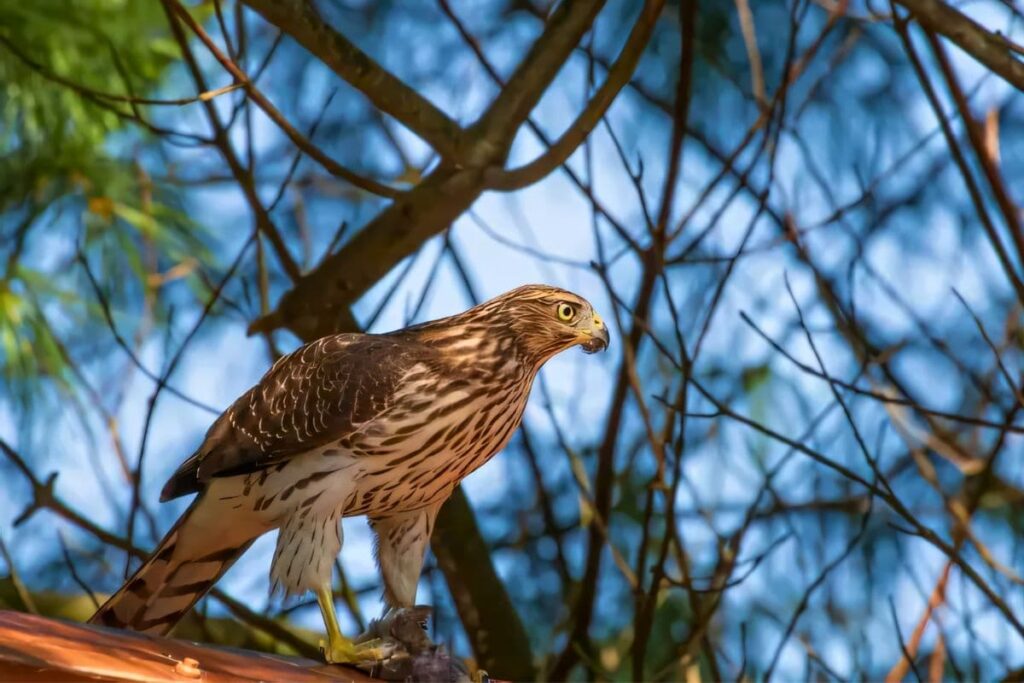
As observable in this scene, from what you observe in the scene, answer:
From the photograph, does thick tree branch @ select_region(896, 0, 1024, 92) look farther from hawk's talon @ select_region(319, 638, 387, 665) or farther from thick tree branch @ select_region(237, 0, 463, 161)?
hawk's talon @ select_region(319, 638, 387, 665)

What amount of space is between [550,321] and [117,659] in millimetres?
1409

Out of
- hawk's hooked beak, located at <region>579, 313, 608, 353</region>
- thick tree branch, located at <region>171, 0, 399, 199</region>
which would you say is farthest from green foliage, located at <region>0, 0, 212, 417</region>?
hawk's hooked beak, located at <region>579, 313, 608, 353</region>

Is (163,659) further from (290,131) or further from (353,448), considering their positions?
(290,131)

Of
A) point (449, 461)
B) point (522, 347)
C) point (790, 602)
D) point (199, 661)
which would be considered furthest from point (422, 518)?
point (790, 602)

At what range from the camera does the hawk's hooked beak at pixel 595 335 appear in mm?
3570

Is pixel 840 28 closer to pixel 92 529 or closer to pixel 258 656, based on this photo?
pixel 92 529

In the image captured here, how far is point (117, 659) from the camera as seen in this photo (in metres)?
2.62

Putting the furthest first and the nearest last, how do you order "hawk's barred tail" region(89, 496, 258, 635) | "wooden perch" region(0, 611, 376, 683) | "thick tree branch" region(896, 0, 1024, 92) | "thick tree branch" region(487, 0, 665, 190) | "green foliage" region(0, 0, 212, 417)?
"green foliage" region(0, 0, 212, 417) → "thick tree branch" region(487, 0, 665, 190) → "hawk's barred tail" region(89, 496, 258, 635) → "thick tree branch" region(896, 0, 1024, 92) → "wooden perch" region(0, 611, 376, 683)

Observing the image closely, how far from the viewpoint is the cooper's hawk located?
11.3ft

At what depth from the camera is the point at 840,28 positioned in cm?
625

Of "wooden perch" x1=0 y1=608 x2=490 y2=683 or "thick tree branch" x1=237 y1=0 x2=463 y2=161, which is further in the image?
"thick tree branch" x1=237 y1=0 x2=463 y2=161

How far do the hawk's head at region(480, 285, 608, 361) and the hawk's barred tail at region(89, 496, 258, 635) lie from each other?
0.87 meters

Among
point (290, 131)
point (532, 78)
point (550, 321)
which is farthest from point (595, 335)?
point (290, 131)

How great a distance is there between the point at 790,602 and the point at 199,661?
366 centimetres
